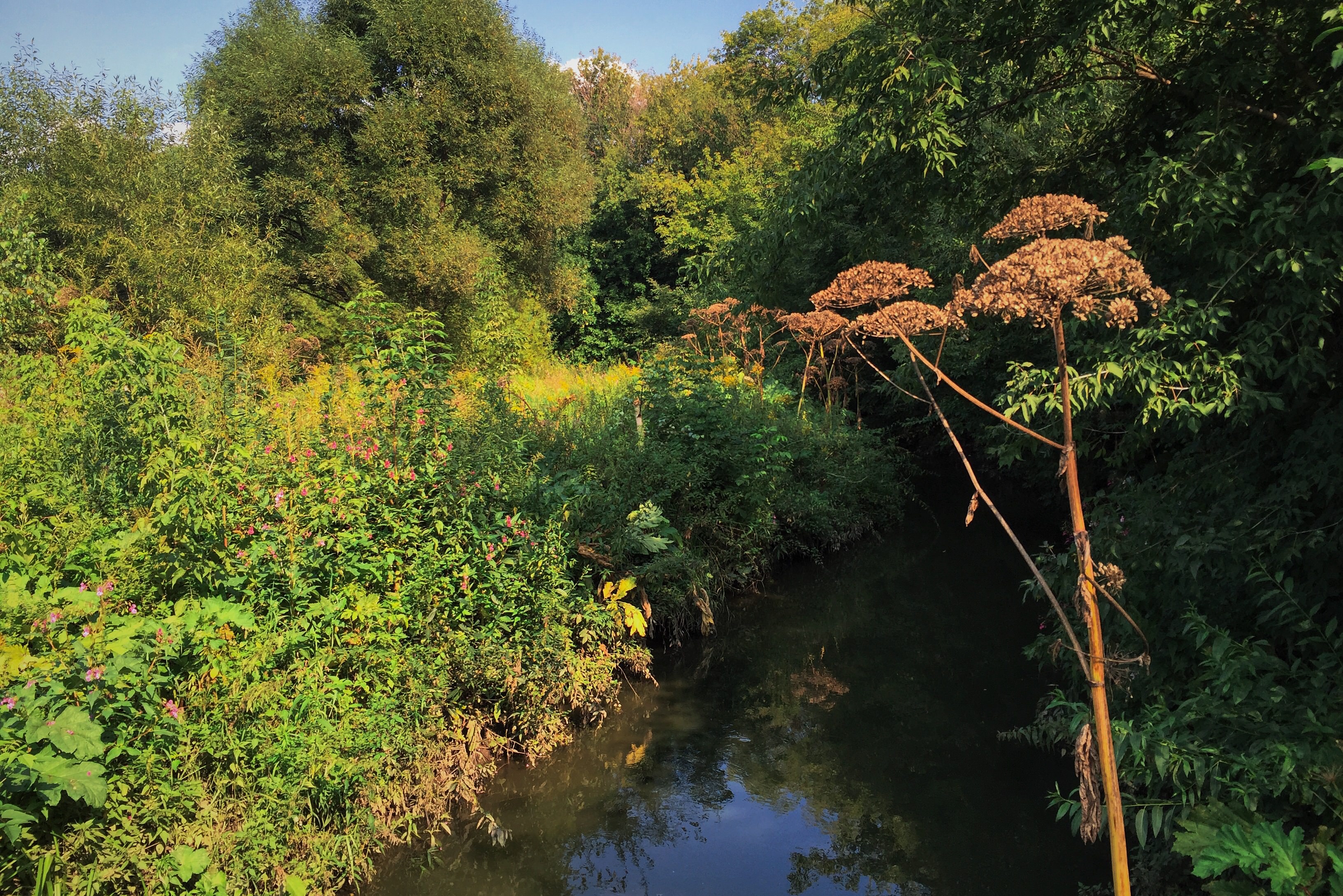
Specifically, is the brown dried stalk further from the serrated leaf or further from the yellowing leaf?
the yellowing leaf

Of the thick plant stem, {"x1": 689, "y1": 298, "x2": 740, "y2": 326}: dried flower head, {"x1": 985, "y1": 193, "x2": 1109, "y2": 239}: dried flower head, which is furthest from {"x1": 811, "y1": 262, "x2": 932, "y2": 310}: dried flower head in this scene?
{"x1": 689, "y1": 298, "x2": 740, "y2": 326}: dried flower head

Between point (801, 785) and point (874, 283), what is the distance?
377cm

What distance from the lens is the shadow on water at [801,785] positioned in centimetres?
481

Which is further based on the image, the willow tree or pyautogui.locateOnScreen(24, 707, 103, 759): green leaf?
the willow tree

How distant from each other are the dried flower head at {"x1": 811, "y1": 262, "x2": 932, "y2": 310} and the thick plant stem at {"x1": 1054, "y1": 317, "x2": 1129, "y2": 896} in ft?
4.81

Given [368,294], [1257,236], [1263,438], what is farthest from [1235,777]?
[368,294]

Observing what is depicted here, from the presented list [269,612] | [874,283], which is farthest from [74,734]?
[874,283]

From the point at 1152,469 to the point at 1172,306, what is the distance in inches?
62.9

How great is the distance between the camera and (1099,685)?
2.17 metres

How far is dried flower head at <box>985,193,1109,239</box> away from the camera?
2982mm

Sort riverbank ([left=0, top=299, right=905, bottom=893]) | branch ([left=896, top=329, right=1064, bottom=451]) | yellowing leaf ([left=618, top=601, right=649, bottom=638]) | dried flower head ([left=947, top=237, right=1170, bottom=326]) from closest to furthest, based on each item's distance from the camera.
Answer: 1. branch ([left=896, top=329, right=1064, bottom=451])
2. dried flower head ([left=947, top=237, right=1170, bottom=326])
3. riverbank ([left=0, top=299, right=905, bottom=893])
4. yellowing leaf ([left=618, top=601, right=649, bottom=638])

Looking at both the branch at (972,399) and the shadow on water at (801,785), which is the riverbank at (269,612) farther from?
the branch at (972,399)

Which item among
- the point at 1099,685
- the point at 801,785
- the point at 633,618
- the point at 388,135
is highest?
the point at 388,135

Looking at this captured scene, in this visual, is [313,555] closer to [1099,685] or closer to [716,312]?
[1099,685]
